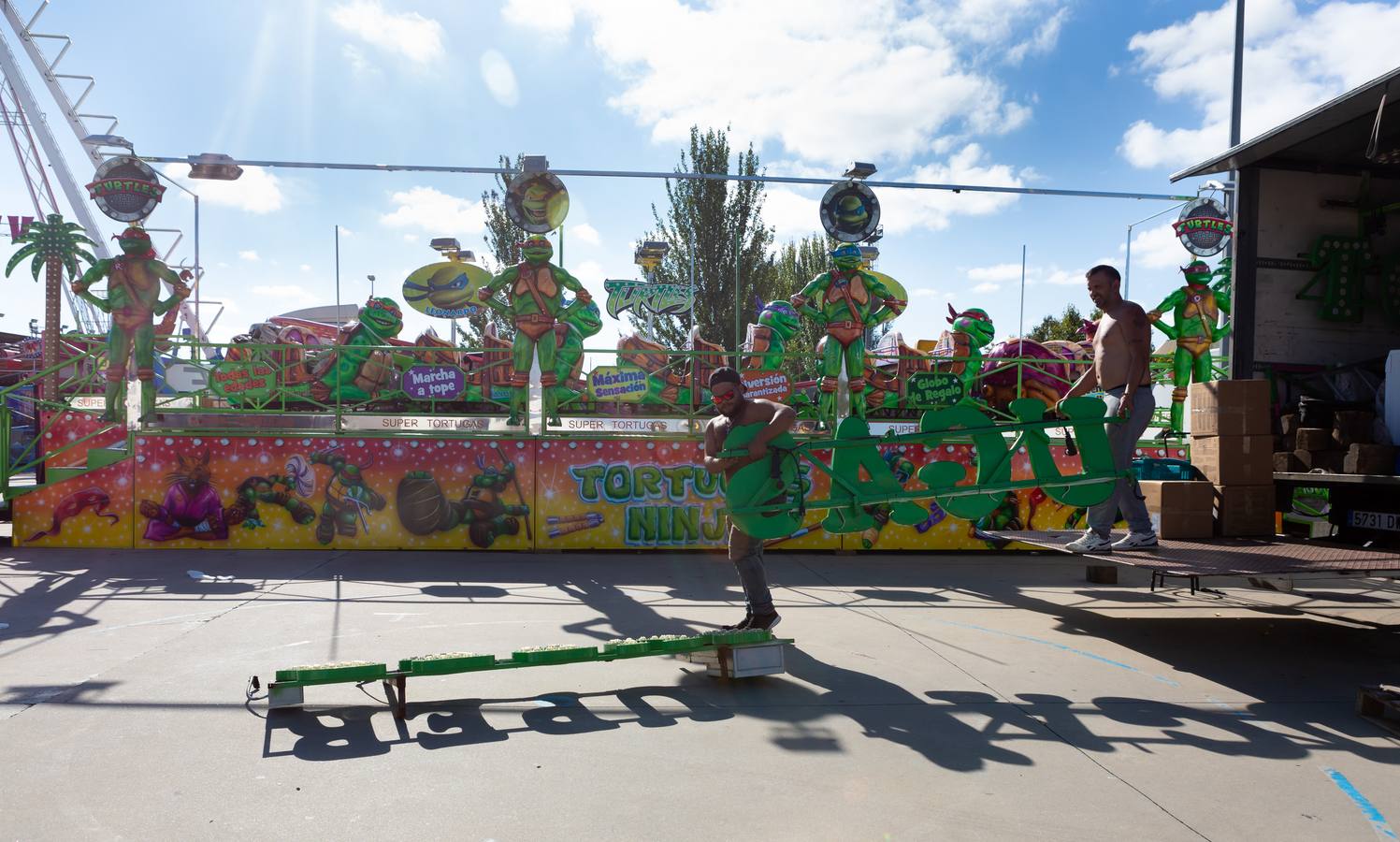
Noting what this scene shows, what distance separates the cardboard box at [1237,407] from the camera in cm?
653

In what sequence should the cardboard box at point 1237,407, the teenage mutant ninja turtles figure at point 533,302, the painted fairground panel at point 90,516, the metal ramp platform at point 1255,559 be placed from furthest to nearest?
1. the teenage mutant ninja turtles figure at point 533,302
2. the painted fairground panel at point 90,516
3. the cardboard box at point 1237,407
4. the metal ramp platform at point 1255,559

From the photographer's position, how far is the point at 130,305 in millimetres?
11164

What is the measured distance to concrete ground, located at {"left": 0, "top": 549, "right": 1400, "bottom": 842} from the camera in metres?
3.35

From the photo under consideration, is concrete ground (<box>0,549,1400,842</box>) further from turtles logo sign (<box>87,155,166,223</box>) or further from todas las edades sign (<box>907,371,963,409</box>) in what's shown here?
turtles logo sign (<box>87,155,166,223</box>)

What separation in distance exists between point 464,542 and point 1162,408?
1126cm

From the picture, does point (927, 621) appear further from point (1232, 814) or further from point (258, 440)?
point (258, 440)

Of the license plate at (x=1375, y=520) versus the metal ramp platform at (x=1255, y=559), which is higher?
the license plate at (x=1375, y=520)

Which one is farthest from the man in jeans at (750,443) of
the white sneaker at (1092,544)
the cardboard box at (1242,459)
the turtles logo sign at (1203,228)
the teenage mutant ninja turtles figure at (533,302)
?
the turtles logo sign at (1203,228)

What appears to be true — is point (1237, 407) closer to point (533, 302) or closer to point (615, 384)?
point (533, 302)

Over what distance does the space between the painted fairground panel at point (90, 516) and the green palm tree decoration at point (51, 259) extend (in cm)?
150

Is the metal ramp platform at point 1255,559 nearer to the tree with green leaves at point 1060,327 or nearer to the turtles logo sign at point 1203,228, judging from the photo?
the turtles logo sign at point 1203,228

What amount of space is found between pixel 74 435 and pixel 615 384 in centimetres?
732

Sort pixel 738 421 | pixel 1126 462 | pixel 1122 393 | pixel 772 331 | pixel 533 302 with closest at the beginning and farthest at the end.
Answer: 1. pixel 738 421
2. pixel 1126 462
3. pixel 1122 393
4. pixel 533 302
5. pixel 772 331

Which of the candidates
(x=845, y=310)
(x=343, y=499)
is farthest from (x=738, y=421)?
(x=343, y=499)
